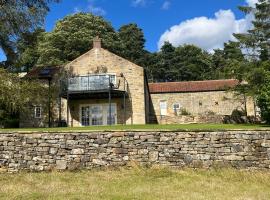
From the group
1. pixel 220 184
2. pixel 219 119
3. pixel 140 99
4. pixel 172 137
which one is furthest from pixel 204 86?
pixel 220 184

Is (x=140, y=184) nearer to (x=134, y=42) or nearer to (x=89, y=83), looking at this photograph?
(x=89, y=83)

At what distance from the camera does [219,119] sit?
31141 millimetres

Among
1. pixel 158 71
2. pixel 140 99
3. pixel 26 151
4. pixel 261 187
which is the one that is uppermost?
Result: pixel 158 71

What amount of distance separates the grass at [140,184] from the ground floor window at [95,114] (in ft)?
55.4

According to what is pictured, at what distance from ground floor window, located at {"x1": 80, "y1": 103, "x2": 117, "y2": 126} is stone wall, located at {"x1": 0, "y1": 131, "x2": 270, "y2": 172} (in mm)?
16036

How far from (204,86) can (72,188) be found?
27674 mm

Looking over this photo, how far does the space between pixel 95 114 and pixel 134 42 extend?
38.6 meters

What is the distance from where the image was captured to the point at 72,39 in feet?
163

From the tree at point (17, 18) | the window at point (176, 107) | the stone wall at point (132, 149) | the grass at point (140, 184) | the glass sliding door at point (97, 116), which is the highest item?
the tree at point (17, 18)

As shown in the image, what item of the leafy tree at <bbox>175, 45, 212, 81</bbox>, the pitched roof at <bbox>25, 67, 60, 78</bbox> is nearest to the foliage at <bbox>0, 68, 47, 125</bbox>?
the pitched roof at <bbox>25, 67, 60, 78</bbox>

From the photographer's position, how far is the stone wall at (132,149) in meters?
12.2

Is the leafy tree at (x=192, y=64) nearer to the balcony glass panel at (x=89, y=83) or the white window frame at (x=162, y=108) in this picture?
the white window frame at (x=162, y=108)

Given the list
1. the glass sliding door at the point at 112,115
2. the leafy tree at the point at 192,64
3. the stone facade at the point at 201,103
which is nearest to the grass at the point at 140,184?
the glass sliding door at the point at 112,115

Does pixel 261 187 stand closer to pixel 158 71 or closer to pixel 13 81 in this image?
pixel 13 81
